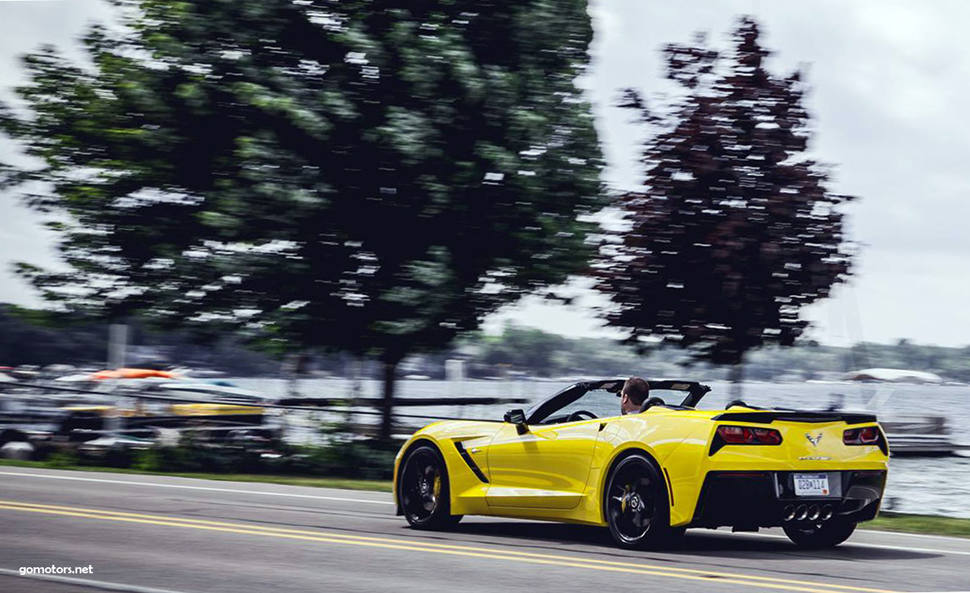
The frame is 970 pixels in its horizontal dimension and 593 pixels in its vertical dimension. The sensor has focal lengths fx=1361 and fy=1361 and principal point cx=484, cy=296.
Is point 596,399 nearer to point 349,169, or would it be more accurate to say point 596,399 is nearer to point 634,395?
point 634,395

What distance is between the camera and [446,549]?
10133 millimetres

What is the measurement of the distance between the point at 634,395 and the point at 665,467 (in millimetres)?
916

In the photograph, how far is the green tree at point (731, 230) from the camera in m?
17.8

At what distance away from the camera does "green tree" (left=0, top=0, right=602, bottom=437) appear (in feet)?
66.8

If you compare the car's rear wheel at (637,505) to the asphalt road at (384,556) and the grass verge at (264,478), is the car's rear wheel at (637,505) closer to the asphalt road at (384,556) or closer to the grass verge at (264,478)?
the asphalt road at (384,556)

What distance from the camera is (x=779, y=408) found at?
34.3ft

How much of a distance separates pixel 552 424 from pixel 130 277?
42.0 ft

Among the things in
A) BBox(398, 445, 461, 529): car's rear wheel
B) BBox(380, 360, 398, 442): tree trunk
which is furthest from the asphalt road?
BBox(380, 360, 398, 442): tree trunk

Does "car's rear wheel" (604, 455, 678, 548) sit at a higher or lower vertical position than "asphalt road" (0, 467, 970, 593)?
higher

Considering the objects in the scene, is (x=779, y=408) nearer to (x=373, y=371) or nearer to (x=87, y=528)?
(x=87, y=528)

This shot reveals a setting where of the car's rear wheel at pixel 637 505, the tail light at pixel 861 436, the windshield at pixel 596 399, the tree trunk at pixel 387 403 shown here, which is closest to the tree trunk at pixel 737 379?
the tree trunk at pixel 387 403

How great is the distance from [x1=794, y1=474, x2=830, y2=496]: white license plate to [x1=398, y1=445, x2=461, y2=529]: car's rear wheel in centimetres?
313

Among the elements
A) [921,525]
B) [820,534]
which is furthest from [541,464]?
[921,525]

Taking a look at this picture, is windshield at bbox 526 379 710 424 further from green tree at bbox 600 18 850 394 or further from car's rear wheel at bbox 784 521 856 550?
green tree at bbox 600 18 850 394
